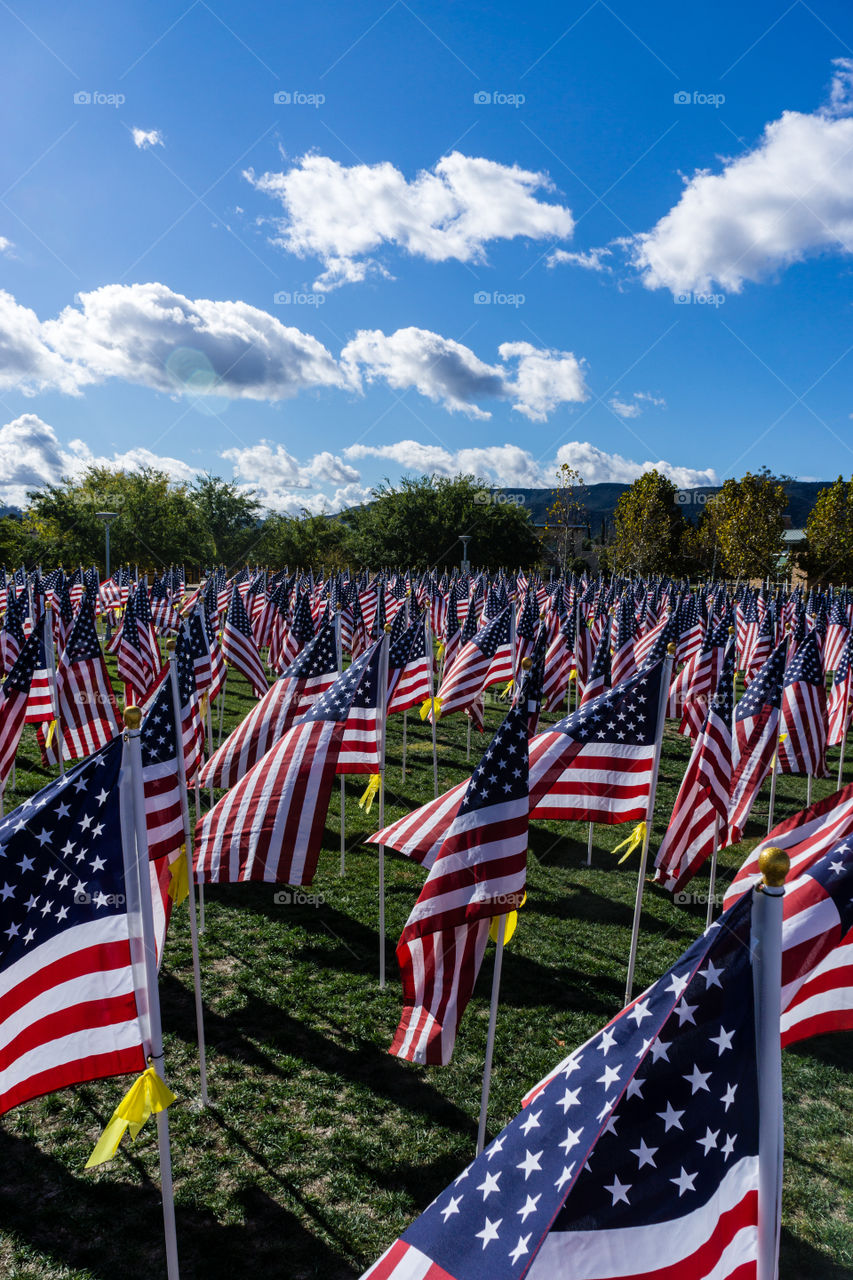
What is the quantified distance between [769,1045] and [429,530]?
7509 centimetres

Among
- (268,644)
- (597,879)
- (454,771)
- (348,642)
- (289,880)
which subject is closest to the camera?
(289,880)

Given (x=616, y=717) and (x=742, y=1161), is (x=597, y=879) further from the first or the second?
(x=742, y=1161)

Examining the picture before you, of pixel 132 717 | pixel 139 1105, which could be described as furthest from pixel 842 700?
pixel 139 1105

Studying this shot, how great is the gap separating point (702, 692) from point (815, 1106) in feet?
31.2

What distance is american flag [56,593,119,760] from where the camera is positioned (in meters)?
12.2

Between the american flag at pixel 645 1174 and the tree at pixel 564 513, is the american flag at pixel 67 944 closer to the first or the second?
the american flag at pixel 645 1174

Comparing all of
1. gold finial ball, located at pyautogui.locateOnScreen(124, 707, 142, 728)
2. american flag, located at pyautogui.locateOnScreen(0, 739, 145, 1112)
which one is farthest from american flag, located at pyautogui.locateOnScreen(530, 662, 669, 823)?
american flag, located at pyautogui.locateOnScreen(0, 739, 145, 1112)

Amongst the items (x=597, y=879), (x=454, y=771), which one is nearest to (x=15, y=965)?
(x=597, y=879)

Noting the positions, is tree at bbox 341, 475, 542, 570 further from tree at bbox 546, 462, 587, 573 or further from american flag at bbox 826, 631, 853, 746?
american flag at bbox 826, 631, 853, 746

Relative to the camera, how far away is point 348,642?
22297 millimetres

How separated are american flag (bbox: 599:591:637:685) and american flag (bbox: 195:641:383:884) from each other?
21.4ft

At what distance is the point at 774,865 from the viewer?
8.46 ft

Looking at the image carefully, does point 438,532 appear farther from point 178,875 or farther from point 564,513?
point 178,875

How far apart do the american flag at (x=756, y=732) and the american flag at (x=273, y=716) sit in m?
5.37
